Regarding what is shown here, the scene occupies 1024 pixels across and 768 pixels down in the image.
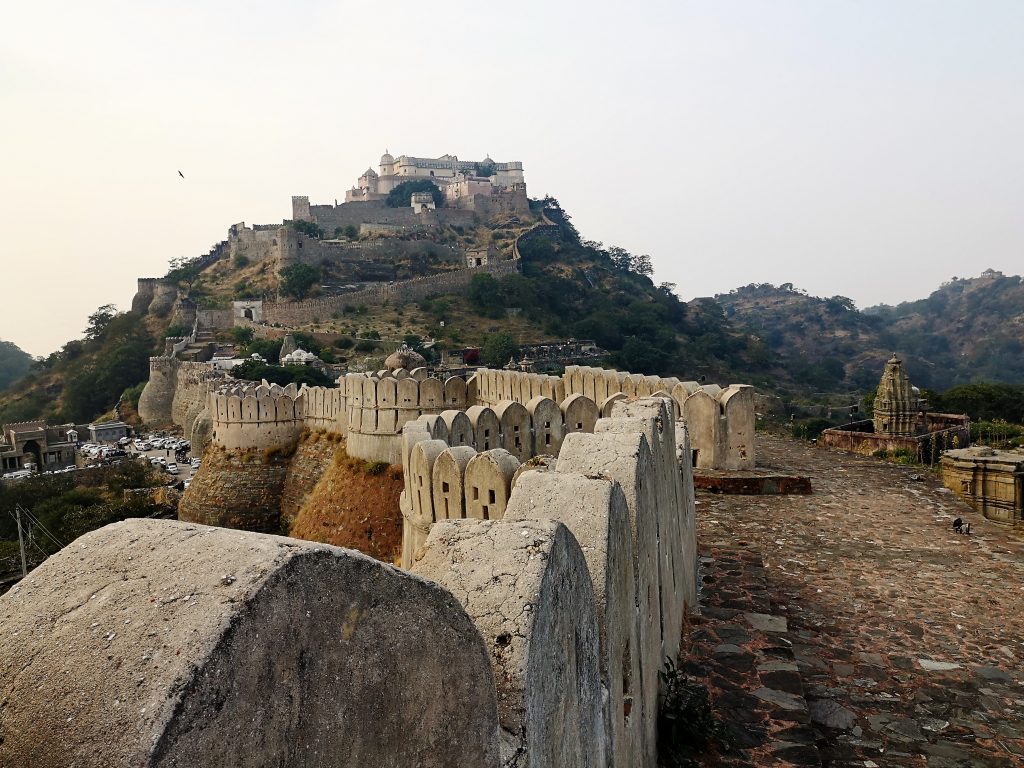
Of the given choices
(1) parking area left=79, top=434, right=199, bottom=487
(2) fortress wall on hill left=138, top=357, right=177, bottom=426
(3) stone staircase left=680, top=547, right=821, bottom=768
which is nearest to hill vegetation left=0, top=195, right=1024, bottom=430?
(2) fortress wall on hill left=138, top=357, right=177, bottom=426

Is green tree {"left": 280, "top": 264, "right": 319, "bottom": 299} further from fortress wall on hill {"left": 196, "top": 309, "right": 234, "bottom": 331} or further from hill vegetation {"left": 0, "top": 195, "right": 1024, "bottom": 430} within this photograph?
fortress wall on hill {"left": 196, "top": 309, "right": 234, "bottom": 331}

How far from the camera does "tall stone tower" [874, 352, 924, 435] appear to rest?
17.7 metres

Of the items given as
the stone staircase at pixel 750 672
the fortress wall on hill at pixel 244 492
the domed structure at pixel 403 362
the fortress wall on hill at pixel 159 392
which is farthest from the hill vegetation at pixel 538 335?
the stone staircase at pixel 750 672

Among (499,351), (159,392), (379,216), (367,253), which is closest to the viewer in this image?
(159,392)

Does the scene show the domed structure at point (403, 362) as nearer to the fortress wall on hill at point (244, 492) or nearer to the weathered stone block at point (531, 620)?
the fortress wall on hill at point (244, 492)

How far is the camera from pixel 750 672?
194 inches

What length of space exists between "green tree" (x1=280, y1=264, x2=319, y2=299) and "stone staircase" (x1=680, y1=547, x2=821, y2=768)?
56138mm

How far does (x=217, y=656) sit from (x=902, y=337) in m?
125

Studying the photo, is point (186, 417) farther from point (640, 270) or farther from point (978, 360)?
point (978, 360)

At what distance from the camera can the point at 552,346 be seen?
52.1 meters

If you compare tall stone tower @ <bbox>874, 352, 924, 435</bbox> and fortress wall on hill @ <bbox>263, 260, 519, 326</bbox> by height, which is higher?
fortress wall on hill @ <bbox>263, 260, 519, 326</bbox>

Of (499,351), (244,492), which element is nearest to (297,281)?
(499,351)

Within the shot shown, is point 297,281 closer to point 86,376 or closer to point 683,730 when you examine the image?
point 86,376

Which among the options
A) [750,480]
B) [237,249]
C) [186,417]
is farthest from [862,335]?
[750,480]
